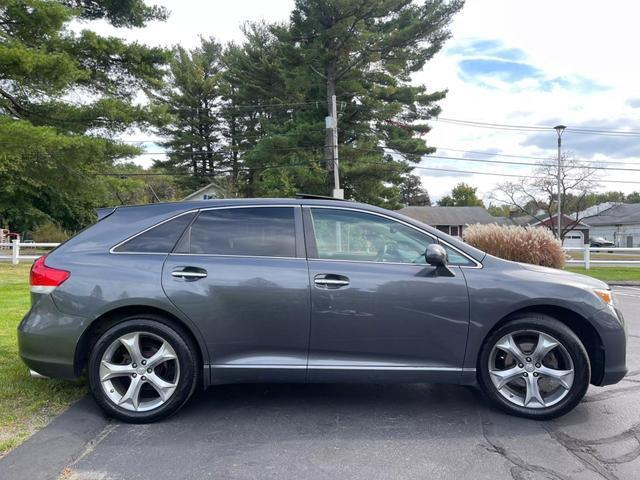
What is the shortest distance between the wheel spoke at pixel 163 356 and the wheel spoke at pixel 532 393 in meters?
2.68

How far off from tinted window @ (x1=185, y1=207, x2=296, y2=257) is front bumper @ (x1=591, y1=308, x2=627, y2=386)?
7.84 ft

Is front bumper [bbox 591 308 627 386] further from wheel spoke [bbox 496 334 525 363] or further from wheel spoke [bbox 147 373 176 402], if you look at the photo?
wheel spoke [bbox 147 373 176 402]

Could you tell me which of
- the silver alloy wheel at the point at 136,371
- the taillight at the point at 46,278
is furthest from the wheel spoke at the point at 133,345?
the taillight at the point at 46,278

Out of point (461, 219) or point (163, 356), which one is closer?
point (163, 356)

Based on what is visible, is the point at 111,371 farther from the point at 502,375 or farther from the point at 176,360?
the point at 502,375

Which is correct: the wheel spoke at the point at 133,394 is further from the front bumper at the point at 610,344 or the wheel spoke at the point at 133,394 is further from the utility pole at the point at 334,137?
the utility pole at the point at 334,137

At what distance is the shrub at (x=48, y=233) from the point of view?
3756 centimetres

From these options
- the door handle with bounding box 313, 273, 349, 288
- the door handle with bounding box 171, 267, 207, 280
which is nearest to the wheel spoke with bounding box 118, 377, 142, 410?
the door handle with bounding box 171, 267, 207, 280

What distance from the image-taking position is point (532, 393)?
3.61 meters

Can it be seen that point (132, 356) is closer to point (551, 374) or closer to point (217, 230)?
point (217, 230)

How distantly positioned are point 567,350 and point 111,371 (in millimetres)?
3394

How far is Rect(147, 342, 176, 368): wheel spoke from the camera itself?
349 centimetres

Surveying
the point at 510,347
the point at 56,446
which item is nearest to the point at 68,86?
the point at 56,446

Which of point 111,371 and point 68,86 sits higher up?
point 68,86
